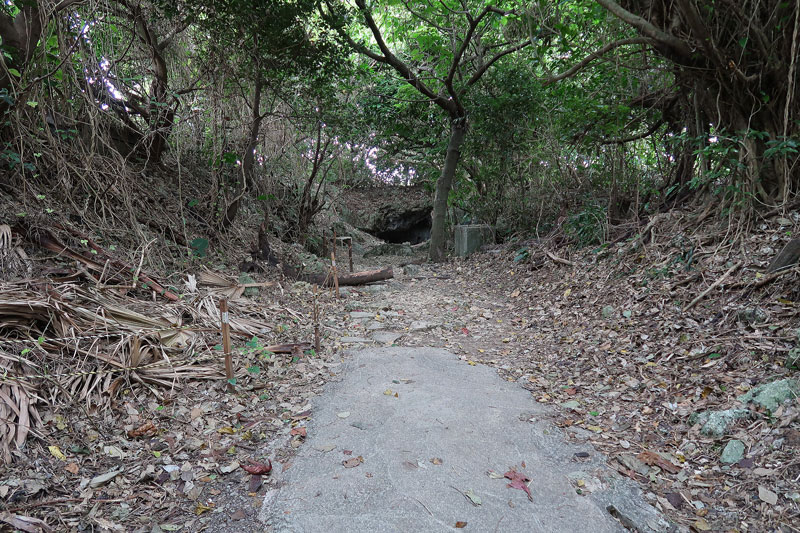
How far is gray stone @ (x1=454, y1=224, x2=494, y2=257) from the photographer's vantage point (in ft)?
33.4

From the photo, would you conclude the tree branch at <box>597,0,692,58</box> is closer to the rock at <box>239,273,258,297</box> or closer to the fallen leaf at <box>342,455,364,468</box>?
the fallen leaf at <box>342,455,364,468</box>

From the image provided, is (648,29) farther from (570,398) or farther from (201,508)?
(201,508)

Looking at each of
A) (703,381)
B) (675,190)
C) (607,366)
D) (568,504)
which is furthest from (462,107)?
(568,504)

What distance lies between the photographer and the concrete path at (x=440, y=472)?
7.49 ft

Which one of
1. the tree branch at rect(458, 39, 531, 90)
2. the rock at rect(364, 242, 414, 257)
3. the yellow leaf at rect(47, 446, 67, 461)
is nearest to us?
the yellow leaf at rect(47, 446, 67, 461)

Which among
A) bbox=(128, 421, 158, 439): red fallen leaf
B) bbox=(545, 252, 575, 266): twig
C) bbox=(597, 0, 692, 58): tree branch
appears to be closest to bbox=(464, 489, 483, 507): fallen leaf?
bbox=(128, 421, 158, 439): red fallen leaf

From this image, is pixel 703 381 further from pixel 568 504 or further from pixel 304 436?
pixel 304 436

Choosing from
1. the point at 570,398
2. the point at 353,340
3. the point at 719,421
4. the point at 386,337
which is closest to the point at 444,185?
the point at 386,337

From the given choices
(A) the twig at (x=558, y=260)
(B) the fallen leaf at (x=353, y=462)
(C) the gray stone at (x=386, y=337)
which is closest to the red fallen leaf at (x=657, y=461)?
(B) the fallen leaf at (x=353, y=462)

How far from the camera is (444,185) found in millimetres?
10484

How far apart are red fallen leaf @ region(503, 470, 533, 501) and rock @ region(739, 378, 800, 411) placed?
5.06 ft

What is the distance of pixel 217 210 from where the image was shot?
706cm

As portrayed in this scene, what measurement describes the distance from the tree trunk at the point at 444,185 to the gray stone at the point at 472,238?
0.47m

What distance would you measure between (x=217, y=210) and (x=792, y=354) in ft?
22.8
